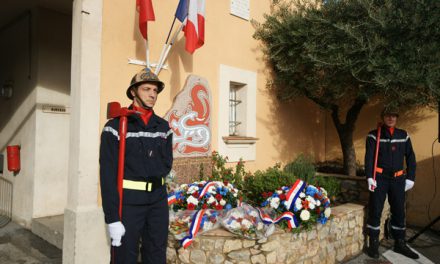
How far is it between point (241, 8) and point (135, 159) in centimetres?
427

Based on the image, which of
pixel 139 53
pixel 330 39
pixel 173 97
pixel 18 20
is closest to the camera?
pixel 139 53

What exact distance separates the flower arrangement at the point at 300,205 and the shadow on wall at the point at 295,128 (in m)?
2.38

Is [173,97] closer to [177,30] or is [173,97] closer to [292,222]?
[177,30]

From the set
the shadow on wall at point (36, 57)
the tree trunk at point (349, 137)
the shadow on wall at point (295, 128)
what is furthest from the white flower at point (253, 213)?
the shadow on wall at point (36, 57)

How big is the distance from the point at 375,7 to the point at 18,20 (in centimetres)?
570

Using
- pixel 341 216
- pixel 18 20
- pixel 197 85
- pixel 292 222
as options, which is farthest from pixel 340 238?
pixel 18 20

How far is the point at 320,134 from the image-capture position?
816cm

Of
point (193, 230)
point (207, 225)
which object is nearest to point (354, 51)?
point (207, 225)

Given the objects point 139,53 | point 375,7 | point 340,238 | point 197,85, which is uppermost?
point 375,7

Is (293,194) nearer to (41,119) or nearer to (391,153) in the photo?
(391,153)

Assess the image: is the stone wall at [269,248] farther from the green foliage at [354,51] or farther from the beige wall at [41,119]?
the beige wall at [41,119]

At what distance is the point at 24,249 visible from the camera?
178 inches

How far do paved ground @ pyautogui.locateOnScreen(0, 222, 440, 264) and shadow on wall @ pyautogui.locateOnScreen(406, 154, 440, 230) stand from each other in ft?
2.84

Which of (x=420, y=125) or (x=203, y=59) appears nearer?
(x=203, y=59)
